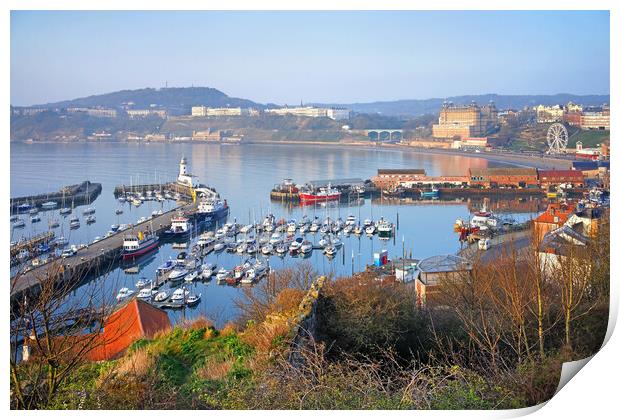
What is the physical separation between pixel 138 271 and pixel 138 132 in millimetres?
10695

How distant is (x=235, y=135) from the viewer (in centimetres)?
2067

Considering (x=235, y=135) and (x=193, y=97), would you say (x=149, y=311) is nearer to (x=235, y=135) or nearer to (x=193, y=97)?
(x=193, y=97)

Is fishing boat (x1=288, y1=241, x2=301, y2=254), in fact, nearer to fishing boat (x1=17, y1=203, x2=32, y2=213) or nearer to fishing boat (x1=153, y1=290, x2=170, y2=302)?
fishing boat (x1=153, y1=290, x2=170, y2=302)

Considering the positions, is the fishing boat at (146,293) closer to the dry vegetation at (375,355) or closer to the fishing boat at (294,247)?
the fishing boat at (294,247)

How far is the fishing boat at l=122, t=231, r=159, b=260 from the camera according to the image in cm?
685

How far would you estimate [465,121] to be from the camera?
2197 centimetres

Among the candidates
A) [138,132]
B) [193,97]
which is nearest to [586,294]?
[193,97]

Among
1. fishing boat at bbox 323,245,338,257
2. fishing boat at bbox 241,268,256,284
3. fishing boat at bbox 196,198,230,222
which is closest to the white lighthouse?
fishing boat at bbox 196,198,230,222

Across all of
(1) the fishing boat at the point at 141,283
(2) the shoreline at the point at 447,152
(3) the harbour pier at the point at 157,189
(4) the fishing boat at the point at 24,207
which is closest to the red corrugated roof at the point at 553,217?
(1) the fishing boat at the point at 141,283

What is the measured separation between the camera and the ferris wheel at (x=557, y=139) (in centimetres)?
1513

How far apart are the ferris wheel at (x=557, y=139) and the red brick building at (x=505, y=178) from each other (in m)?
3.28

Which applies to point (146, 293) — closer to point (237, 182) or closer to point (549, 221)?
point (549, 221)

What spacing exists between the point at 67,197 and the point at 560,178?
23.9ft
